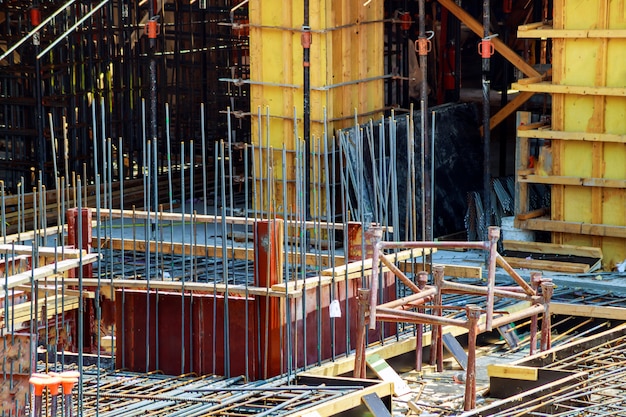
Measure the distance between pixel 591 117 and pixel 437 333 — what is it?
17.8ft

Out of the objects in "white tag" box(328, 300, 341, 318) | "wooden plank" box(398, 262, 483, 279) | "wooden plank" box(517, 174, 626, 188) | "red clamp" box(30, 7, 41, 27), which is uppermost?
"red clamp" box(30, 7, 41, 27)

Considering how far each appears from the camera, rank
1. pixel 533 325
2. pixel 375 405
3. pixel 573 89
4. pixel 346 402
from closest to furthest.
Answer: pixel 346 402
pixel 375 405
pixel 533 325
pixel 573 89

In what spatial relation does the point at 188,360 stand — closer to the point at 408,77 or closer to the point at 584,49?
the point at 584,49

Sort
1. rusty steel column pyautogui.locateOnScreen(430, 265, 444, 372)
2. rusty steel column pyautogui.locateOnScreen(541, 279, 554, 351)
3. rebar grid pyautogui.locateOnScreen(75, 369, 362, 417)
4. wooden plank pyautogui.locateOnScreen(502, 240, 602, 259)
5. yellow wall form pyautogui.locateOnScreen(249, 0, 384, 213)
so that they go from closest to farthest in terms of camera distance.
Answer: rebar grid pyautogui.locateOnScreen(75, 369, 362, 417), rusty steel column pyautogui.locateOnScreen(430, 265, 444, 372), rusty steel column pyautogui.locateOnScreen(541, 279, 554, 351), wooden plank pyautogui.locateOnScreen(502, 240, 602, 259), yellow wall form pyautogui.locateOnScreen(249, 0, 384, 213)

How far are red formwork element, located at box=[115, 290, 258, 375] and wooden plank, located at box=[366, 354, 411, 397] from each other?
1.37 meters

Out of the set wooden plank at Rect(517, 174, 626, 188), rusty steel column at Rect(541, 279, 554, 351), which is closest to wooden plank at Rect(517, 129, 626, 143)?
wooden plank at Rect(517, 174, 626, 188)

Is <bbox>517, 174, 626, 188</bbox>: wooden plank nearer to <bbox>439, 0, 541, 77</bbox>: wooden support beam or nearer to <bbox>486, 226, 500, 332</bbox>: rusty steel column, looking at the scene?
<bbox>439, 0, 541, 77</bbox>: wooden support beam

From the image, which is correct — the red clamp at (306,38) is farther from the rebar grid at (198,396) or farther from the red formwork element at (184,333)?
the rebar grid at (198,396)

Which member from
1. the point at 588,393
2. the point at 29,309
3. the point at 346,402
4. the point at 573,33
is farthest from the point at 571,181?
the point at 29,309

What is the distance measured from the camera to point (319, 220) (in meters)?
17.7

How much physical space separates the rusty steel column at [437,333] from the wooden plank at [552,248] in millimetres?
4345

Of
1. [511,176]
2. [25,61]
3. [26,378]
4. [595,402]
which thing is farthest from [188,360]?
[25,61]

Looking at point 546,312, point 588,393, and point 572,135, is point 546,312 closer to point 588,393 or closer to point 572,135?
point 588,393

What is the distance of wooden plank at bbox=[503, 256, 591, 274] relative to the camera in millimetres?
21406
